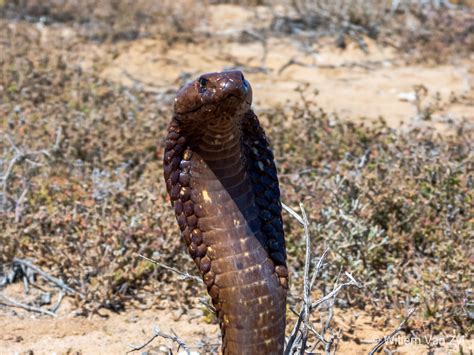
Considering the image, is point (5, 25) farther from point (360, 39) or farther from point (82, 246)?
point (82, 246)

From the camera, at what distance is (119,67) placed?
24.8 ft

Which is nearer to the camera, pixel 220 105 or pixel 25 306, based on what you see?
pixel 220 105

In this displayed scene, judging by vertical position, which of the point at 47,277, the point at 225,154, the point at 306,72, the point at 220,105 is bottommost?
the point at 306,72

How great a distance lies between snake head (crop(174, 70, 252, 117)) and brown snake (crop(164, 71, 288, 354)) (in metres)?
0.10

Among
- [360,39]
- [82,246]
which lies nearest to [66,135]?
[82,246]

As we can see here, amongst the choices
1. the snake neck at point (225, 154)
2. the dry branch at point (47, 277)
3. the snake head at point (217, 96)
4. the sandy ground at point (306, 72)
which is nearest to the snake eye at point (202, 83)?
the snake head at point (217, 96)

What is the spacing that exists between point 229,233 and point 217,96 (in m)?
0.46

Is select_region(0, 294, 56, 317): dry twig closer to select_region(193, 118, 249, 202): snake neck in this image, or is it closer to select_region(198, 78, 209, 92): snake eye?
select_region(193, 118, 249, 202): snake neck

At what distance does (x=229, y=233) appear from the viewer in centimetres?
247

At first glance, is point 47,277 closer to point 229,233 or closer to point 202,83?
point 229,233

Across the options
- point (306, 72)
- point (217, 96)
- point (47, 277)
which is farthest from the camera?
point (306, 72)

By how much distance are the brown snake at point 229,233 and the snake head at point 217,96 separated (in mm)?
100

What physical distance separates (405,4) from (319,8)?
0.92 m

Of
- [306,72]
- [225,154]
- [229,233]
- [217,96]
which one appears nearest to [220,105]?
[217,96]
